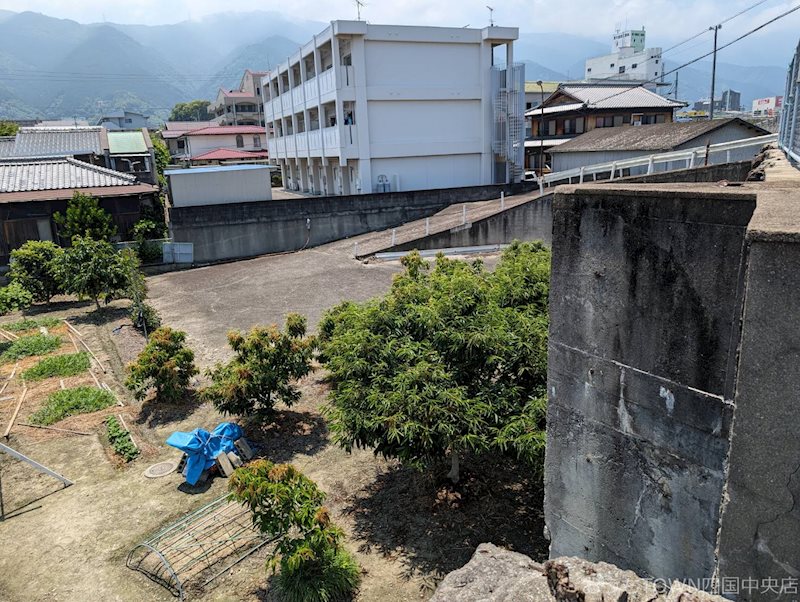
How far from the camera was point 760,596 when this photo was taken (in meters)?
3.27

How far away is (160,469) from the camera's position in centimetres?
918

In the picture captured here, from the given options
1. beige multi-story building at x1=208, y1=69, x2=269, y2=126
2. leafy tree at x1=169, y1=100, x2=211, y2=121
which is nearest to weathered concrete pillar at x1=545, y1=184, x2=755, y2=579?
beige multi-story building at x1=208, y1=69, x2=269, y2=126

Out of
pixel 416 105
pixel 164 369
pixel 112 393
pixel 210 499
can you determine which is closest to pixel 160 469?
pixel 210 499

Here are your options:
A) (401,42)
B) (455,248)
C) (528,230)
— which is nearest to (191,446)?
(455,248)

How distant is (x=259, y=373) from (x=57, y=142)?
3047cm

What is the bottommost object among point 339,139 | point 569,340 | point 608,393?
point 608,393

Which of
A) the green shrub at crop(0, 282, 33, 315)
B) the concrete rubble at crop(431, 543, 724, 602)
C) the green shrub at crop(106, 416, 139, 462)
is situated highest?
the concrete rubble at crop(431, 543, 724, 602)

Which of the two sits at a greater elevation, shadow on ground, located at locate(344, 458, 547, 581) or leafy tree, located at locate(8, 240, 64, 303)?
leafy tree, located at locate(8, 240, 64, 303)

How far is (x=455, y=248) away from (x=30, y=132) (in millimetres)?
27186

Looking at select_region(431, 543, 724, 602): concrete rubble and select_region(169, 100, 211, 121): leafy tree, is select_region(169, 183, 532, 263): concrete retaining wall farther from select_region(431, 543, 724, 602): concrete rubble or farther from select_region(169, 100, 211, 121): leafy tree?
select_region(169, 100, 211, 121): leafy tree

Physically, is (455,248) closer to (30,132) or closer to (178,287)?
(178,287)

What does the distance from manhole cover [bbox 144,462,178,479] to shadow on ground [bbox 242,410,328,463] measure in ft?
4.37

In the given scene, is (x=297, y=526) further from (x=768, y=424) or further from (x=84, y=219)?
(x=84, y=219)

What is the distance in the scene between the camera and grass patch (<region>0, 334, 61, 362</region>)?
14664 mm
